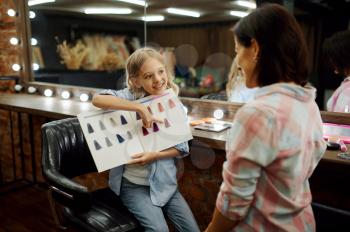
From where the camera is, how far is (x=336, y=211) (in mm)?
1200

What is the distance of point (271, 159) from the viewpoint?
762 millimetres

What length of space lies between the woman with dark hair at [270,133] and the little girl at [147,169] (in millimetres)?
568

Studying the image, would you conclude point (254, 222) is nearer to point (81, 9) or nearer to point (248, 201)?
point (248, 201)

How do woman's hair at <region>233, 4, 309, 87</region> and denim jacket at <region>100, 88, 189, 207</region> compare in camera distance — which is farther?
denim jacket at <region>100, 88, 189, 207</region>

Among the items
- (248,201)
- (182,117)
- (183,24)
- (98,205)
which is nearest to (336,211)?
(248,201)

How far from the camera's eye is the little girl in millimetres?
1381

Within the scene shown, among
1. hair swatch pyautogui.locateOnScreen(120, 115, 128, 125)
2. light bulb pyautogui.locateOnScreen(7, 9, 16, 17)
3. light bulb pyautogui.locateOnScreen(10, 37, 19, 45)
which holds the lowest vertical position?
hair swatch pyautogui.locateOnScreen(120, 115, 128, 125)

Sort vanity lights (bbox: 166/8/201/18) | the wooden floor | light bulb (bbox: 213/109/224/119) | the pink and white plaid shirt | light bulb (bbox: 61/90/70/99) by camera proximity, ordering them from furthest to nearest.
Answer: vanity lights (bbox: 166/8/201/18), light bulb (bbox: 61/90/70/99), the wooden floor, light bulb (bbox: 213/109/224/119), the pink and white plaid shirt

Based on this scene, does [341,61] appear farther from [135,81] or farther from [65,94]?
[65,94]

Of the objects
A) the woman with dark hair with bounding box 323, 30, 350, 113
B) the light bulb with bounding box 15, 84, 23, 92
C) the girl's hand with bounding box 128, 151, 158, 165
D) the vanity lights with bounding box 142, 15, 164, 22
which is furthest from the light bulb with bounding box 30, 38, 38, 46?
the woman with dark hair with bounding box 323, 30, 350, 113

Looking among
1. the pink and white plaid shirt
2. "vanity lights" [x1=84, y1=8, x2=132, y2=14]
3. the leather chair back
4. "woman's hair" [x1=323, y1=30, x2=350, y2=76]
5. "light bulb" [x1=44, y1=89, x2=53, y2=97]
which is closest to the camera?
the pink and white plaid shirt

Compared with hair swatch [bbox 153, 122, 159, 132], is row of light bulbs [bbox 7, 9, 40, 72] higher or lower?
higher

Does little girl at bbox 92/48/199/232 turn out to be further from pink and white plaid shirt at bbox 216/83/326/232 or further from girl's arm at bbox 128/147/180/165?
pink and white plaid shirt at bbox 216/83/326/232

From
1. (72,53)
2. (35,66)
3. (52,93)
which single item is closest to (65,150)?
(52,93)
